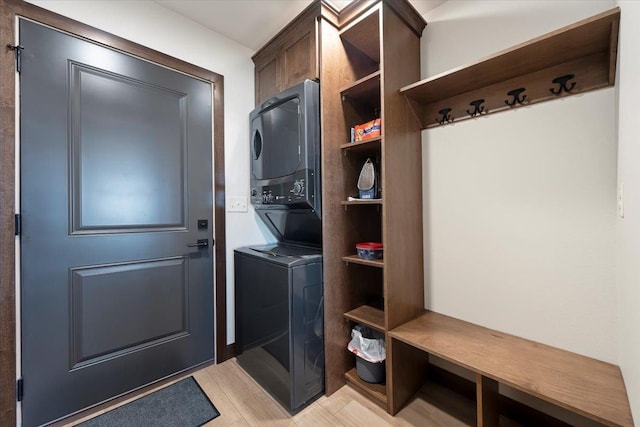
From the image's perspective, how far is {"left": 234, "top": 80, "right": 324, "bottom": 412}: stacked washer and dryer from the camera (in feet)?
4.93

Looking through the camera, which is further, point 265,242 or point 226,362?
point 265,242

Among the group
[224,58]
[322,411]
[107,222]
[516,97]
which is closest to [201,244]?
[107,222]

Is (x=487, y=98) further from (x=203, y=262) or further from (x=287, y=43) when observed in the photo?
(x=203, y=262)

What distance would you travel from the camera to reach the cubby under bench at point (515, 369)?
0.93 meters

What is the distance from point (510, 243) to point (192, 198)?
2057 mm

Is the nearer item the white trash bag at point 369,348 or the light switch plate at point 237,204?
the white trash bag at point 369,348

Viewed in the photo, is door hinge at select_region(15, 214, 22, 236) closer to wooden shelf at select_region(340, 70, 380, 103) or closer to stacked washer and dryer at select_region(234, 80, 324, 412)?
stacked washer and dryer at select_region(234, 80, 324, 412)

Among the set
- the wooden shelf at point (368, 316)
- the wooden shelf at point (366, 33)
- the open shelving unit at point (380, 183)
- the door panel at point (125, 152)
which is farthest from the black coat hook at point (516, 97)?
the door panel at point (125, 152)

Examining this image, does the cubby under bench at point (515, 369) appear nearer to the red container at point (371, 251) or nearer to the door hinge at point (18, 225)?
the red container at point (371, 251)

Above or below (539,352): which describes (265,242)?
above

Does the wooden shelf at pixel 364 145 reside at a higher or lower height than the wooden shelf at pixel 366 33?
lower

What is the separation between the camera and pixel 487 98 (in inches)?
58.9

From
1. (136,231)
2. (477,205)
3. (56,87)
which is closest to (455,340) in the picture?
(477,205)

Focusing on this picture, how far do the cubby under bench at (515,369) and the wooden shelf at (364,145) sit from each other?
1.11m
